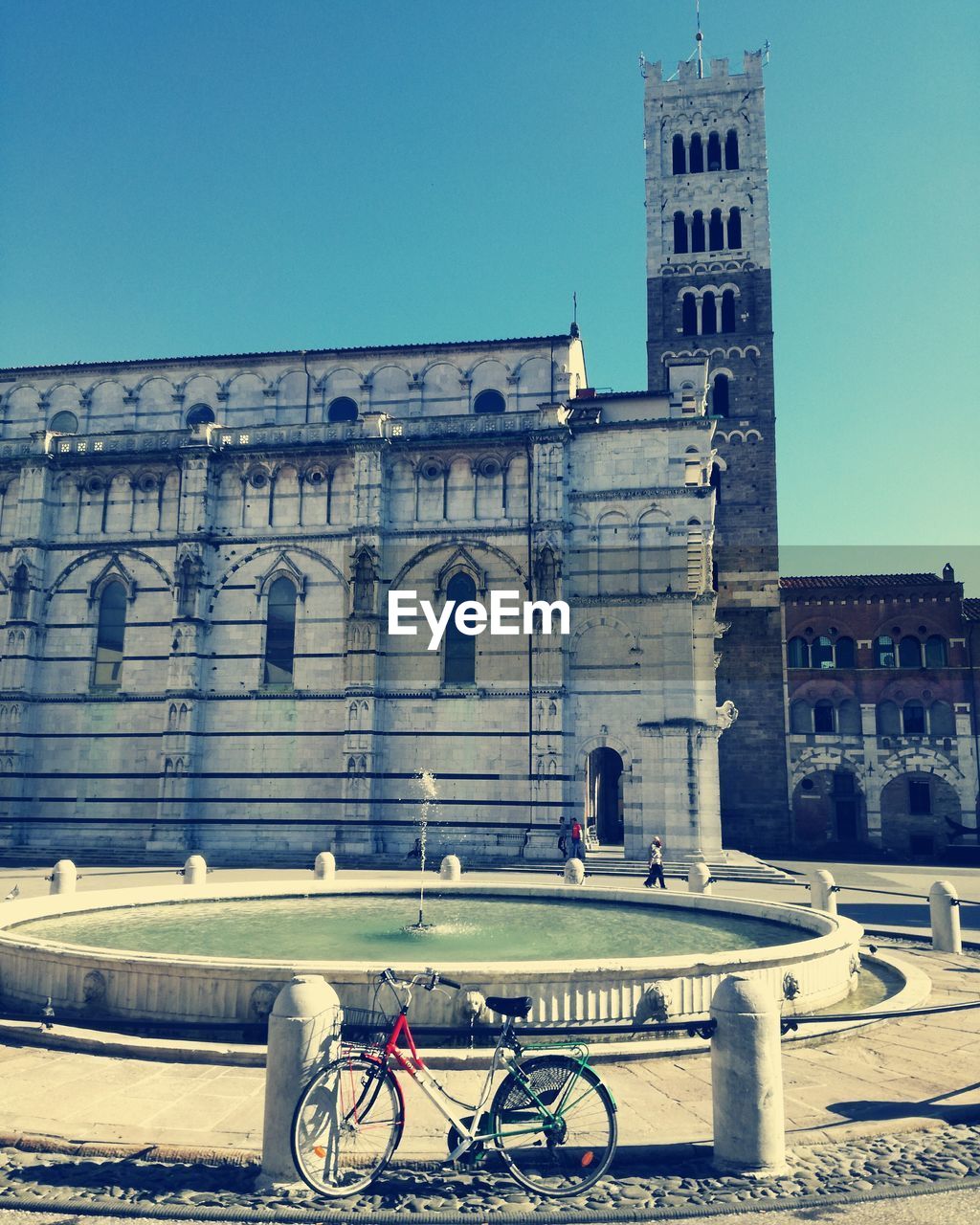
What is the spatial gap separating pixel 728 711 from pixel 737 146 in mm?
32735

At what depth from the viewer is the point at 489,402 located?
36125 mm

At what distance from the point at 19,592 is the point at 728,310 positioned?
3537 centimetres

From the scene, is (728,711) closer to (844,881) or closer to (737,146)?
(844,881)

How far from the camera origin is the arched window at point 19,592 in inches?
1352

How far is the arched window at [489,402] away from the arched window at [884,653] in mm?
22122

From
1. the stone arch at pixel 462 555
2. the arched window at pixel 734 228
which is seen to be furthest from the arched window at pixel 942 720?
the arched window at pixel 734 228

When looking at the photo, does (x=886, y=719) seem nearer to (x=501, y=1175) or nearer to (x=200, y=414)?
(x=200, y=414)

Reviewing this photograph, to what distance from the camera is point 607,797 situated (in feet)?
132

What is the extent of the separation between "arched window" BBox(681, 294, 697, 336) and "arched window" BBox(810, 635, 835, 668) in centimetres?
1674

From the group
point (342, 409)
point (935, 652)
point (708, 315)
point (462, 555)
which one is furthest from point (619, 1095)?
point (708, 315)

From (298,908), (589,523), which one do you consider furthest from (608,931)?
(589,523)

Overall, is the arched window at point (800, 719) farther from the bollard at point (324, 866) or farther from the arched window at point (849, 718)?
the bollard at point (324, 866)

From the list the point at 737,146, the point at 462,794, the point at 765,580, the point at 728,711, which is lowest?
the point at 462,794

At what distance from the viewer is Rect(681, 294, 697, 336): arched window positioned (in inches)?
1806
